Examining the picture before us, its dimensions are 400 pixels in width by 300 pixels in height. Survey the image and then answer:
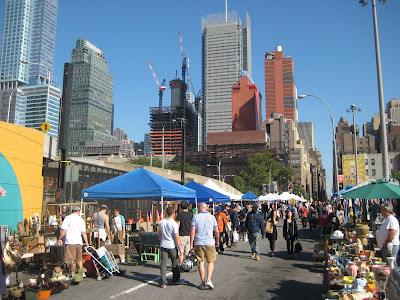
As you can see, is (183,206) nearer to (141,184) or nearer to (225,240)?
(141,184)

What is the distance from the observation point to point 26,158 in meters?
14.7

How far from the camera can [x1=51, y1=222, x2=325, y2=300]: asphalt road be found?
781 cm

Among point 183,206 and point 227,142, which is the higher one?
point 227,142

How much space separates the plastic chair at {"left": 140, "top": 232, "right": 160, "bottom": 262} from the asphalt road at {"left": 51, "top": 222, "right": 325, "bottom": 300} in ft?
1.32

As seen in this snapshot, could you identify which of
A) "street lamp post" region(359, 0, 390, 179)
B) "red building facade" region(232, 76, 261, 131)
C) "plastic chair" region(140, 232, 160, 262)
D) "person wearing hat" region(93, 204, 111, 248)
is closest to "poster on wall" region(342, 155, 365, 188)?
"street lamp post" region(359, 0, 390, 179)

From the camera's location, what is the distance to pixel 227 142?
14825 centimetres

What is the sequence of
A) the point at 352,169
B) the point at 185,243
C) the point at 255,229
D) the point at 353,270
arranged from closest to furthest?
the point at 353,270 → the point at 185,243 → the point at 255,229 → the point at 352,169

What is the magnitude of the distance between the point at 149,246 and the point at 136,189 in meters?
1.91

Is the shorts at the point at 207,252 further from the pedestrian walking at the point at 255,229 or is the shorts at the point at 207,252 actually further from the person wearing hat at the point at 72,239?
the pedestrian walking at the point at 255,229

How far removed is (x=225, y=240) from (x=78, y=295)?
10151mm

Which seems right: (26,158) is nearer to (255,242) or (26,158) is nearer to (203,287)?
(255,242)

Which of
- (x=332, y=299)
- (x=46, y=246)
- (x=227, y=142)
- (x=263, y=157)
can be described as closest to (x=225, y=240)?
(x=46, y=246)

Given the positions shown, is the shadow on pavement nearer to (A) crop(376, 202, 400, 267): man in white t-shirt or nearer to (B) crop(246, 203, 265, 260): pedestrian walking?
(A) crop(376, 202, 400, 267): man in white t-shirt

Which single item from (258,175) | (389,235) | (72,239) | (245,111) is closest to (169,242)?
(72,239)
